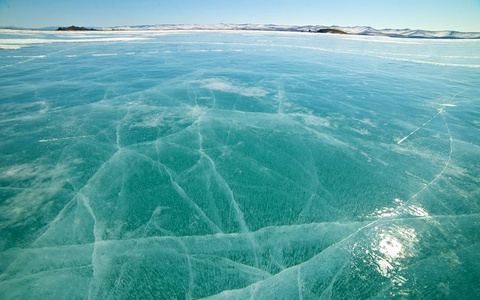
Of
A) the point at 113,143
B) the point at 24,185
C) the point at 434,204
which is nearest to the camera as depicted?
the point at 434,204

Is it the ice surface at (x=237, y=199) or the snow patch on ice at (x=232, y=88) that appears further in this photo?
the snow patch on ice at (x=232, y=88)

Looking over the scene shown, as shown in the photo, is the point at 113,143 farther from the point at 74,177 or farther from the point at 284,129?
the point at 284,129

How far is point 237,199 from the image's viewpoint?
10.1 ft

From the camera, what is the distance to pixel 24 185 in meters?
3.28

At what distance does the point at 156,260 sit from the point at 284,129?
145 inches

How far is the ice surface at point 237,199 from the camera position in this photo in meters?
2.14

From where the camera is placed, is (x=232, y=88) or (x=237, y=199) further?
(x=232, y=88)

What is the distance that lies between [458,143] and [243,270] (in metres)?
5.20

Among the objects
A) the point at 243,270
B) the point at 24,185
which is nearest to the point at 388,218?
the point at 243,270

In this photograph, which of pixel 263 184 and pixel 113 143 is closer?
pixel 263 184

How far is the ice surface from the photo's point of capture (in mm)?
2139

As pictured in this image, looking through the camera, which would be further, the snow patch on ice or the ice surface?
the snow patch on ice

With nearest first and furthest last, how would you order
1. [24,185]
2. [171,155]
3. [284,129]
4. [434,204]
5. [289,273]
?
1. [289,273]
2. [434,204]
3. [24,185]
4. [171,155]
5. [284,129]

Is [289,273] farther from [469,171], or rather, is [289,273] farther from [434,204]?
[469,171]
